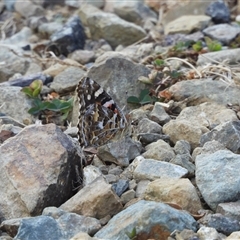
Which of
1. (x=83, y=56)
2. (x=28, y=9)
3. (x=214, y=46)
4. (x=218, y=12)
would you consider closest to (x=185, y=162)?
(x=214, y=46)

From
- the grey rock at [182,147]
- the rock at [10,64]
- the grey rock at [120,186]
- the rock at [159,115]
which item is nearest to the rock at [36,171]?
the grey rock at [120,186]

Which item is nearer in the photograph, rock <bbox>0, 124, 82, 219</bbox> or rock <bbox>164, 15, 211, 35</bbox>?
rock <bbox>0, 124, 82, 219</bbox>

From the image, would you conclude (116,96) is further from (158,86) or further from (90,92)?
(90,92)

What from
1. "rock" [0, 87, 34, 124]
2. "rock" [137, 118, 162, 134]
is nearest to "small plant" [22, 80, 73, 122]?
"rock" [0, 87, 34, 124]

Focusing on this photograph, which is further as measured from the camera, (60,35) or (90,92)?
(60,35)

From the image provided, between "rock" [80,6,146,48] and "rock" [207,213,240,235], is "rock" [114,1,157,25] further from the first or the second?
"rock" [207,213,240,235]

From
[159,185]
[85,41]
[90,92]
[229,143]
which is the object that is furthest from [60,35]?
[159,185]

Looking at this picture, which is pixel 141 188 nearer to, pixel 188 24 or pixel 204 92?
pixel 204 92
